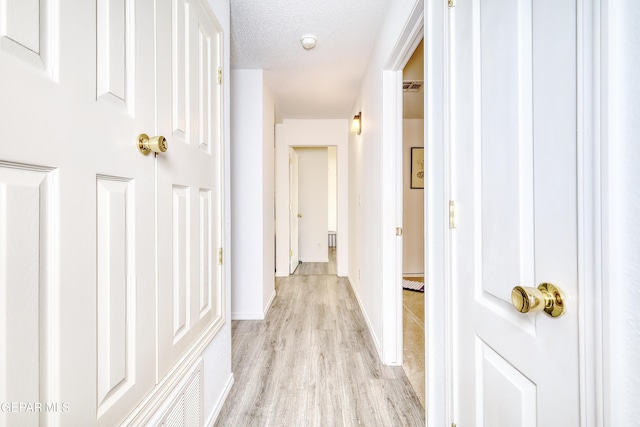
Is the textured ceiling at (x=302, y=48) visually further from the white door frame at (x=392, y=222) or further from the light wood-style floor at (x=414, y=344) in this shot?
the light wood-style floor at (x=414, y=344)

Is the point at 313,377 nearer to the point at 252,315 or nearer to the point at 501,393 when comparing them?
the point at 252,315

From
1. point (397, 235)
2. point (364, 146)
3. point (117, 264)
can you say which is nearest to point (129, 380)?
point (117, 264)

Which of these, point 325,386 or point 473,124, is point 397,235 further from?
point 473,124

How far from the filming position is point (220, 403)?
1.58m

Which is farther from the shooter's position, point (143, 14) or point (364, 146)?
point (364, 146)

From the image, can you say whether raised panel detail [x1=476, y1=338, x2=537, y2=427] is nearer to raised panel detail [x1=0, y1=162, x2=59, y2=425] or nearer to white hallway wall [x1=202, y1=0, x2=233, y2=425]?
raised panel detail [x1=0, y1=162, x2=59, y2=425]

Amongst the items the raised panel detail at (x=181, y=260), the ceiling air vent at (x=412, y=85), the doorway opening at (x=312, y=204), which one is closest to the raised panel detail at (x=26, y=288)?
the raised panel detail at (x=181, y=260)

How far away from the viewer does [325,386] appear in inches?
70.4

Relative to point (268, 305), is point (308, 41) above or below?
above

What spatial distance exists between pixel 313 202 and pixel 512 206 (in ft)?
16.4

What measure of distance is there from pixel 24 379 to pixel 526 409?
1.00 m

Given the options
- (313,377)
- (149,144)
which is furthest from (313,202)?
(149,144)

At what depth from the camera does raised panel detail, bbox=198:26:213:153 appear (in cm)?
135

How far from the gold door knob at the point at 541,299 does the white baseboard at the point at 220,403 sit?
146cm
